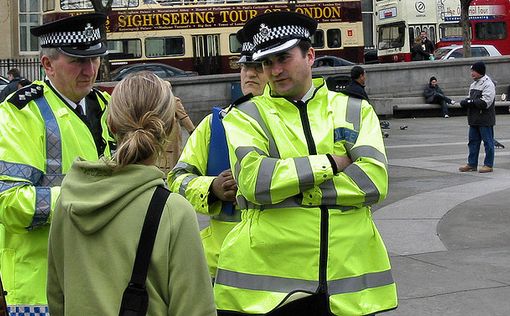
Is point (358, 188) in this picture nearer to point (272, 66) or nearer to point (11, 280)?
point (272, 66)

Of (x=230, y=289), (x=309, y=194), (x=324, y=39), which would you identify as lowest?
(x=230, y=289)

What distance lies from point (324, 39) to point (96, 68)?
31.2 metres

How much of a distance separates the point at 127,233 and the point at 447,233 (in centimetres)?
781

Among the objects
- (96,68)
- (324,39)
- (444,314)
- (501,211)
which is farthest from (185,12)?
(96,68)

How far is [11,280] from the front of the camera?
152 inches

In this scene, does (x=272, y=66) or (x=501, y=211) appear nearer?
(x=272, y=66)

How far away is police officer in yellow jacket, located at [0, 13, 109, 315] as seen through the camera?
376 cm

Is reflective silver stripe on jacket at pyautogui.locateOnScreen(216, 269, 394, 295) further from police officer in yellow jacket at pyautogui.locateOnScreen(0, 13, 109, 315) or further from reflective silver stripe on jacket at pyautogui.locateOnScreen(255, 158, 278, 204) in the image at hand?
police officer in yellow jacket at pyautogui.locateOnScreen(0, 13, 109, 315)

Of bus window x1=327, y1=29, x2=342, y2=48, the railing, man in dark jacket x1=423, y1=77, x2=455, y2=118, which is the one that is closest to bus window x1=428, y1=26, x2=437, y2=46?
bus window x1=327, y1=29, x2=342, y2=48

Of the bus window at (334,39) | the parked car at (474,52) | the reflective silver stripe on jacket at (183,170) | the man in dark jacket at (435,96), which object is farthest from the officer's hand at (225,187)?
the parked car at (474,52)

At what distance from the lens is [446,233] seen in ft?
33.9

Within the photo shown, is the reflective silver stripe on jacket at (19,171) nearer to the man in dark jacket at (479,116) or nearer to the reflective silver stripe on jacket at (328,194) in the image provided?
the reflective silver stripe on jacket at (328,194)

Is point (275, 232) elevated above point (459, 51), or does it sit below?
below

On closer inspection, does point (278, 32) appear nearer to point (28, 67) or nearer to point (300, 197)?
point (300, 197)
